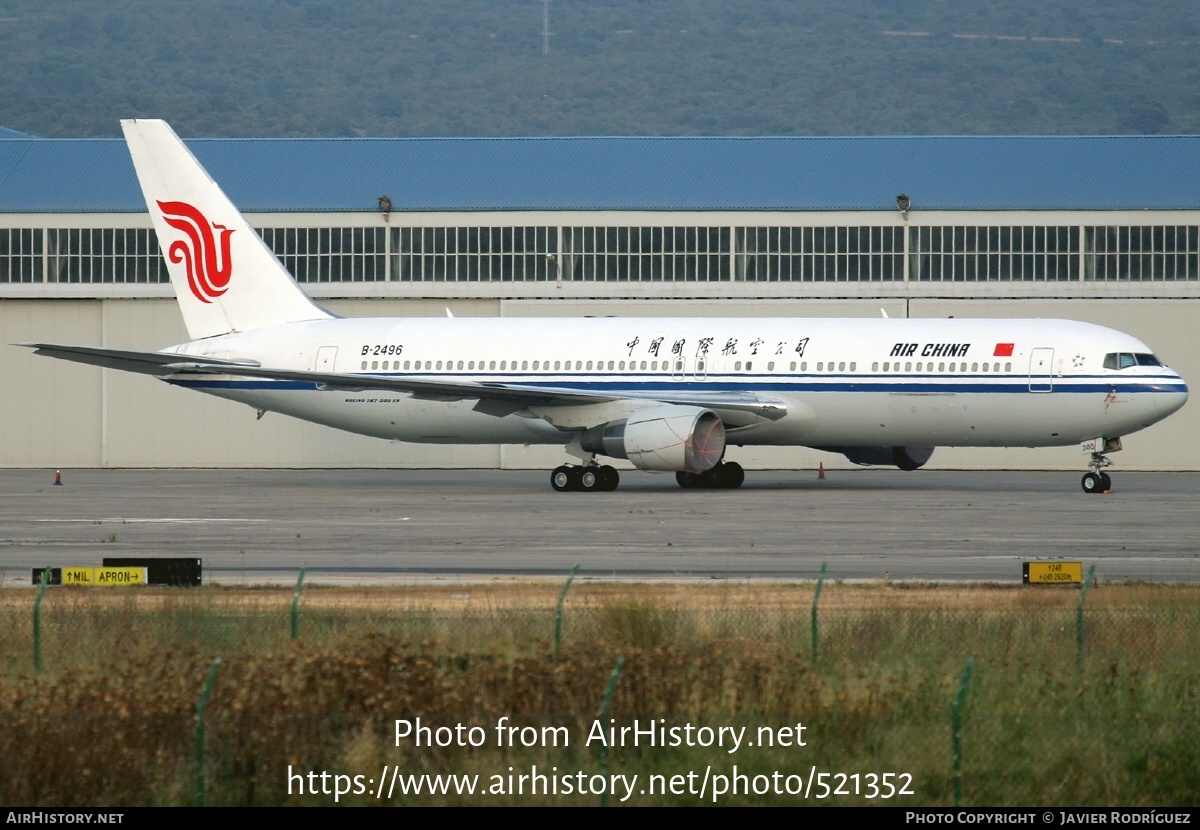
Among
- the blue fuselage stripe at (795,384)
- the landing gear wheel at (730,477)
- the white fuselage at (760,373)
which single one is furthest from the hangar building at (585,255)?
the blue fuselage stripe at (795,384)

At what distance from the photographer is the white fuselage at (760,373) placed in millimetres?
39438

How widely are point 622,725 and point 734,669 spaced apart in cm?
159

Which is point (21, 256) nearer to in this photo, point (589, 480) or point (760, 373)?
point (589, 480)

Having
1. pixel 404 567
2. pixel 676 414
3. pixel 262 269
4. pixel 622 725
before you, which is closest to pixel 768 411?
pixel 676 414

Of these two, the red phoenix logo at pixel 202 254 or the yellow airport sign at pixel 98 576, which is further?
the red phoenix logo at pixel 202 254

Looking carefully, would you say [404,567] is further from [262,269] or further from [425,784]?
[262,269]

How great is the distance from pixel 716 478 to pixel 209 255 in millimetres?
15487

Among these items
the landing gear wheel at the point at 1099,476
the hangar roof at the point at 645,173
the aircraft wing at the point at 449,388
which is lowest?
the landing gear wheel at the point at 1099,476

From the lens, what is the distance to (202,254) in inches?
1864

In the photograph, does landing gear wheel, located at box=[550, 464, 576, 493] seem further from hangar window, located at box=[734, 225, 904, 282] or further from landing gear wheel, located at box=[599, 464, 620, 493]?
hangar window, located at box=[734, 225, 904, 282]

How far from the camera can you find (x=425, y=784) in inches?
484

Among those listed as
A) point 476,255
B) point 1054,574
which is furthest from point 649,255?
point 1054,574

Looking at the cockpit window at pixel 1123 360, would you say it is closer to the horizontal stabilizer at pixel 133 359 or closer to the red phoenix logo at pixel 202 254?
the horizontal stabilizer at pixel 133 359

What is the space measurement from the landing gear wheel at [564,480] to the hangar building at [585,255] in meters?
14.1
